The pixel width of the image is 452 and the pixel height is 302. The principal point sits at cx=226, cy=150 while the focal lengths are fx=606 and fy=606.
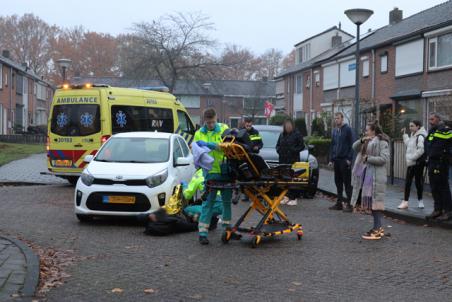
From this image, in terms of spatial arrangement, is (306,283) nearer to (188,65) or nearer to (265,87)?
(188,65)

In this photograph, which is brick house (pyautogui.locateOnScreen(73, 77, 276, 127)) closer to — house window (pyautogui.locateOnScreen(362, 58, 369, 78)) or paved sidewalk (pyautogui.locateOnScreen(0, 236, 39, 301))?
house window (pyautogui.locateOnScreen(362, 58, 369, 78))

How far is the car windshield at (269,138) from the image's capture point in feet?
49.7

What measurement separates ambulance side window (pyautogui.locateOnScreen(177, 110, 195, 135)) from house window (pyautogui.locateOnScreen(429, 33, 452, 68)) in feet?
41.9

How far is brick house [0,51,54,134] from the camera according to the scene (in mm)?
45469

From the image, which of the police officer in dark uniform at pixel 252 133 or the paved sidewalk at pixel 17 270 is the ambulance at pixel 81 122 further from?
the paved sidewalk at pixel 17 270

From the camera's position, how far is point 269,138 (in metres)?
15.4

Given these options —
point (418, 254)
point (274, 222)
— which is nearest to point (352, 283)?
point (418, 254)

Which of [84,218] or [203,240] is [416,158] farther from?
[84,218]

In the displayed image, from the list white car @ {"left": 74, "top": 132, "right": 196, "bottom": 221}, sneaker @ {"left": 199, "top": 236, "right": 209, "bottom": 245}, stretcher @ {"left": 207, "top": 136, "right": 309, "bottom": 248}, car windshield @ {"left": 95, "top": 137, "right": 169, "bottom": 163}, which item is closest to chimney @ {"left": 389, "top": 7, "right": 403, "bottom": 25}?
car windshield @ {"left": 95, "top": 137, "right": 169, "bottom": 163}

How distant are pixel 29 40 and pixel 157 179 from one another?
71862mm

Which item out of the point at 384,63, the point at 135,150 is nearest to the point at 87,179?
the point at 135,150

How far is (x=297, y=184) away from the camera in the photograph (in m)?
8.23

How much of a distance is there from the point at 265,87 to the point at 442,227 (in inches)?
2590

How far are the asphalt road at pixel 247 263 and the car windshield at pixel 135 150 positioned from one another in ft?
3.62
